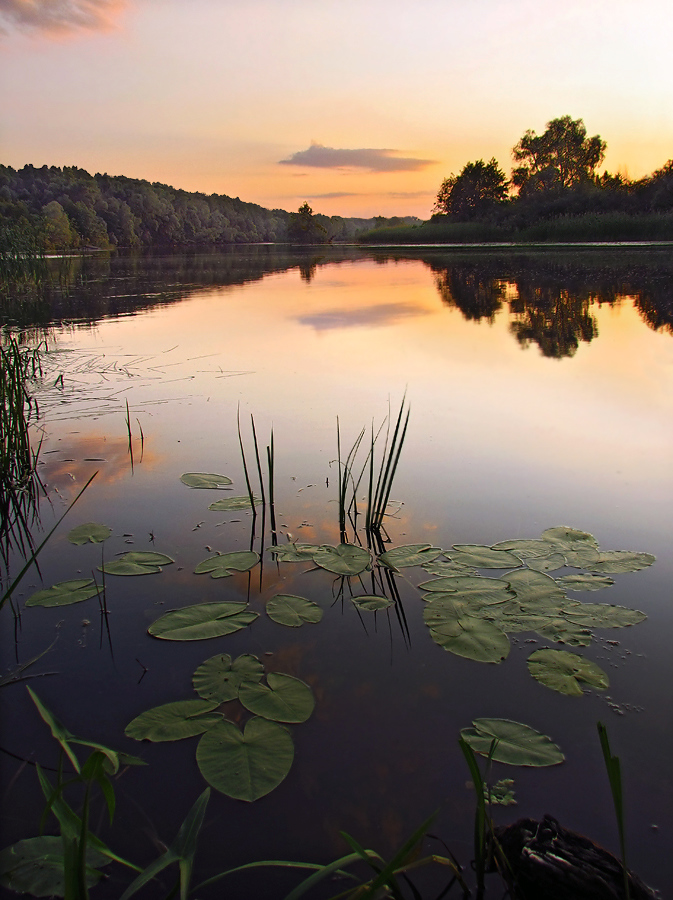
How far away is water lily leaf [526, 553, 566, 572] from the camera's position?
2.35 m

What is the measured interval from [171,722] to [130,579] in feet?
2.89

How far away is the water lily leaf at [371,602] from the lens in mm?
2164

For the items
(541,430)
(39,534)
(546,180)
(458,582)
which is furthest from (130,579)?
(546,180)

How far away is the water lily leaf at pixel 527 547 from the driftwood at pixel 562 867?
1.30 m

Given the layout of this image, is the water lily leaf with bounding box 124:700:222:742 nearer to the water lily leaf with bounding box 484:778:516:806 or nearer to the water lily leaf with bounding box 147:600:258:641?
the water lily leaf with bounding box 147:600:258:641

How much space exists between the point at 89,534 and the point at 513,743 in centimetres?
197

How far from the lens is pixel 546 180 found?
154 ft

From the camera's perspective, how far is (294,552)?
2551 mm

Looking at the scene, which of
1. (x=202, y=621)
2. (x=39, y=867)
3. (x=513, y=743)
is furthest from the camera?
(x=202, y=621)

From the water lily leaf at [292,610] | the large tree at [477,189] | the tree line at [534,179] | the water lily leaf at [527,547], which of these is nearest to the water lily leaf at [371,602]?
the water lily leaf at [292,610]

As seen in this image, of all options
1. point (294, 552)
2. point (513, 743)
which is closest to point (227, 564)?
point (294, 552)

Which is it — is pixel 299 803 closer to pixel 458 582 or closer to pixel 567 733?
pixel 567 733

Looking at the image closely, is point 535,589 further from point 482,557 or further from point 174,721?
point 174,721

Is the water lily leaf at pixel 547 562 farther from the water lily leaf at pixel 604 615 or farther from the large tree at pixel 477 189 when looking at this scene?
the large tree at pixel 477 189
